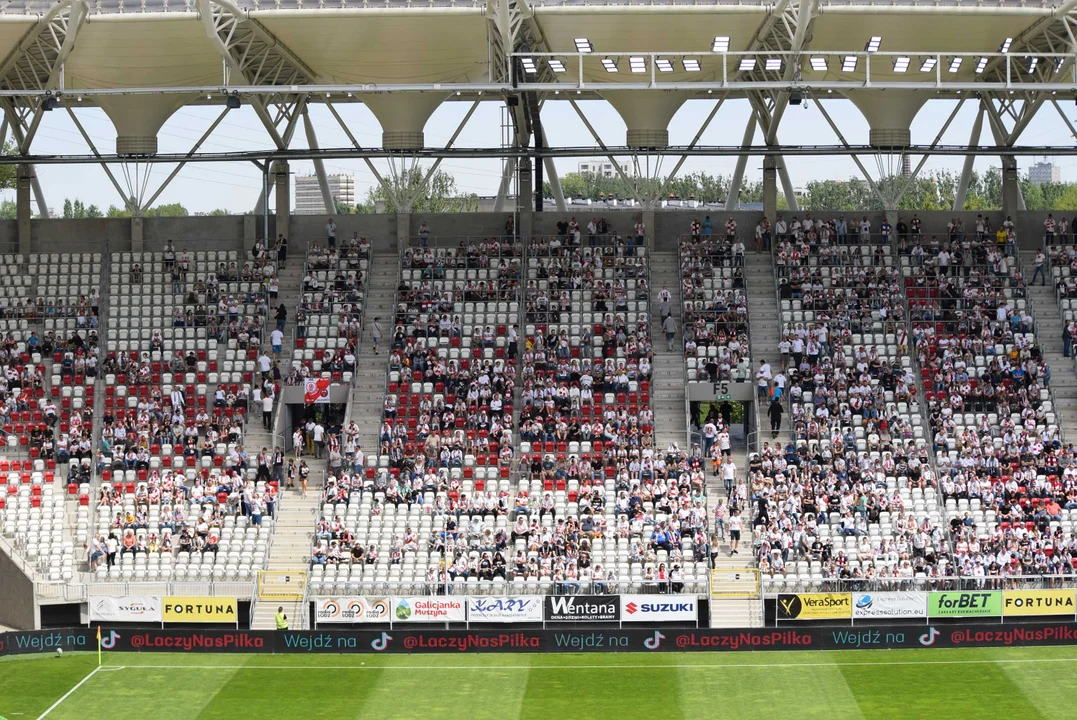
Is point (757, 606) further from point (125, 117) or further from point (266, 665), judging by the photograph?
point (125, 117)

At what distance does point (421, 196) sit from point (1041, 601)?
2361 inches

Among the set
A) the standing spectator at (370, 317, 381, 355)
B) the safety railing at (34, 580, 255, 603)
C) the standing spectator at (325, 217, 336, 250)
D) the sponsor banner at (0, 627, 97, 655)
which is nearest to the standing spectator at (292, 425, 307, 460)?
the standing spectator at (370, 317, 381, 355)

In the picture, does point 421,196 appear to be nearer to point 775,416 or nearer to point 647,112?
point 647,112

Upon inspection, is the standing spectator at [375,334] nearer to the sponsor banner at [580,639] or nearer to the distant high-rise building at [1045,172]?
the sponsor banner at [580,639]

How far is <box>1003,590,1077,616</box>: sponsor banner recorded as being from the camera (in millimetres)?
33031

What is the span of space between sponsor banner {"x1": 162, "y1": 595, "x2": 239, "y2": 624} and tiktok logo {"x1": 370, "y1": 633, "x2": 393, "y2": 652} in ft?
12.9

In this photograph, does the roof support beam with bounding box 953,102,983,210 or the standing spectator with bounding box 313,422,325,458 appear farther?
the roof support beam with bounding box 953,102,983,210

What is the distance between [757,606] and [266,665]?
11191 millimetres

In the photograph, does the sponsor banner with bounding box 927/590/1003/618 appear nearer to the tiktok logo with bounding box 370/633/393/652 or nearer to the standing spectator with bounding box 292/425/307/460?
the tiktok logo with bounding box 370/633/393/652

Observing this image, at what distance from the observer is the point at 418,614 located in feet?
110

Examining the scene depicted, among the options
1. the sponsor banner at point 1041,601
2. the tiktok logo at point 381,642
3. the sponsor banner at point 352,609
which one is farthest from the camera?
the sponsor banner at point 352,609

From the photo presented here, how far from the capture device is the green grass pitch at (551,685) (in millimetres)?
27719

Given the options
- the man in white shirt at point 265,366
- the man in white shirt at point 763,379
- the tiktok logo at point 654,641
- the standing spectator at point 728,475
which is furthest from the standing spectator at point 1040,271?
the man in white shirt at point 265,366

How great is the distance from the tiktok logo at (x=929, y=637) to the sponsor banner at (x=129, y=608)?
678 inches
